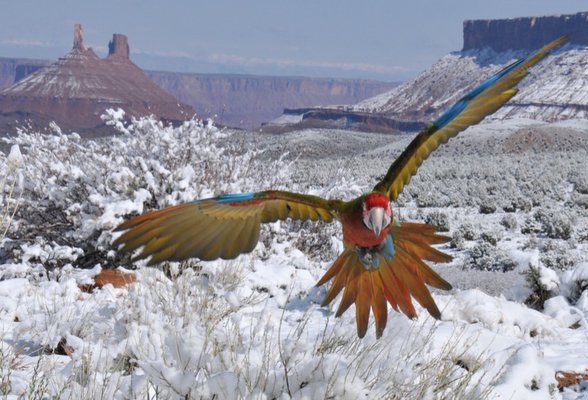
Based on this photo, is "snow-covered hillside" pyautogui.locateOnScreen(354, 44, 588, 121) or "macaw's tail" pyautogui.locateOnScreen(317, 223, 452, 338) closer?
"macaw's tail" pyautogui.locateOnScreen(317, 223, 452, 338)

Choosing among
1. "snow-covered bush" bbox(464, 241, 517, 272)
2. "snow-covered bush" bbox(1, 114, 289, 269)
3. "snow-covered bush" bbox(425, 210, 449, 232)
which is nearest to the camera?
"snow-covered bush" bbox(1, 114, 289, 269)

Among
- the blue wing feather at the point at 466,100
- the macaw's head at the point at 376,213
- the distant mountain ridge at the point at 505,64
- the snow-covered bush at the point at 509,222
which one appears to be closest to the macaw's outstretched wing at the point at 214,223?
the macaw's head at the point at 376,213

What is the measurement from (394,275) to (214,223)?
0.74 meters

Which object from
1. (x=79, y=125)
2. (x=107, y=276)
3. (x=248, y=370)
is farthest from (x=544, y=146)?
(x=79, y=125)

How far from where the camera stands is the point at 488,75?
387 feet

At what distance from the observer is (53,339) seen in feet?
12.4

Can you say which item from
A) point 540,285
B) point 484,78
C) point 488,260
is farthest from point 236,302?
point 484,78

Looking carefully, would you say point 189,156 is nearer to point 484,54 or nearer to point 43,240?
point 43,240

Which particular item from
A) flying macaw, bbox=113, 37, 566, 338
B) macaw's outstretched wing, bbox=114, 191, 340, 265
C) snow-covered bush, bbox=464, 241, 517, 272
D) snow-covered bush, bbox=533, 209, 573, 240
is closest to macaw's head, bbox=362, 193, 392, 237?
flying macaw, bbox=113, 37, 566, 338

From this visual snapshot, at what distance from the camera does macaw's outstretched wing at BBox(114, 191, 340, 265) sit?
2.20m

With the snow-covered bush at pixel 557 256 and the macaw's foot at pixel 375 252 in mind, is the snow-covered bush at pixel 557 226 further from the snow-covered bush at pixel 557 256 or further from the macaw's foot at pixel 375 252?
the macaw's foot at pixel 375 252

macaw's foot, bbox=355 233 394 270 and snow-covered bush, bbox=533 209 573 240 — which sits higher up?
macaw's foot, bbox=355 233 394 270

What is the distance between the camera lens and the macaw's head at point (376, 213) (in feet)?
7.13

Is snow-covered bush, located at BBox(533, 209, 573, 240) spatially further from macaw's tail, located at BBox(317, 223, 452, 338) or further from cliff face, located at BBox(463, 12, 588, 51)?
cliff face, located at BBox(463, 12, 588, 51)
